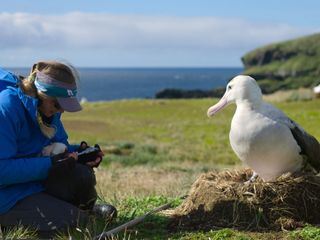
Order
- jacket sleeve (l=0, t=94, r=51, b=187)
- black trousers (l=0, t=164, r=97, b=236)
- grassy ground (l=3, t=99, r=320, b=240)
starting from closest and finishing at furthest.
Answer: jacket sleeve (l=0, t=94, r=51, b=187) < black trousers (l=0, t=164, r=97, b=236) < grassy ground (l=3, t=99, r=320, b=240)

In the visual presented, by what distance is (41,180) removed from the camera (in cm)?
533

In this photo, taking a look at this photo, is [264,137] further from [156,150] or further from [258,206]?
[156,150]

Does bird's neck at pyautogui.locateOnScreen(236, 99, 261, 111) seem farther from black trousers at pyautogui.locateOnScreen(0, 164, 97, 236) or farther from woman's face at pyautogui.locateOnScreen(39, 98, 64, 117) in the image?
woman's face at pyautogui.locateOnScreen(39, 98, 64, 117)

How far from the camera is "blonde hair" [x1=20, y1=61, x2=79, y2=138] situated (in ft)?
17.1

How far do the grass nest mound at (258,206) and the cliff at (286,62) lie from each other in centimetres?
9349

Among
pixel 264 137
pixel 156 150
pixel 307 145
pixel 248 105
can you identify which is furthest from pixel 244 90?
pixel 156 150

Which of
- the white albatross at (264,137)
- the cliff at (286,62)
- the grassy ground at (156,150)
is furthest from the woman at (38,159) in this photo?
the cliff at (286,62)

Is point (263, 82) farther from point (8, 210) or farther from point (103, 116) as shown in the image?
point (8, 210)

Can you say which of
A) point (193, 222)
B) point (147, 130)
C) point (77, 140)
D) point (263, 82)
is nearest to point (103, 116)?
point (147, 130)

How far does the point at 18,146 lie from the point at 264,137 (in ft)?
6.41

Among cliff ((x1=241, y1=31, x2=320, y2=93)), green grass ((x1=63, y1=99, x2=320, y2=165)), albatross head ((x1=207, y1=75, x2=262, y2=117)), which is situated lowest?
cliff ((x1=241, y1=31, x2=320, y2=93))

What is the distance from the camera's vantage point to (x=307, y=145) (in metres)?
5.48

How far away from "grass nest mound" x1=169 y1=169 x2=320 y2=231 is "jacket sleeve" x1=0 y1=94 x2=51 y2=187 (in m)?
1.25

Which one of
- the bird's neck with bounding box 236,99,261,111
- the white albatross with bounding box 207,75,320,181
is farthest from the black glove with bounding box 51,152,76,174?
the bird's neck with bounding box 236,99,261,111
